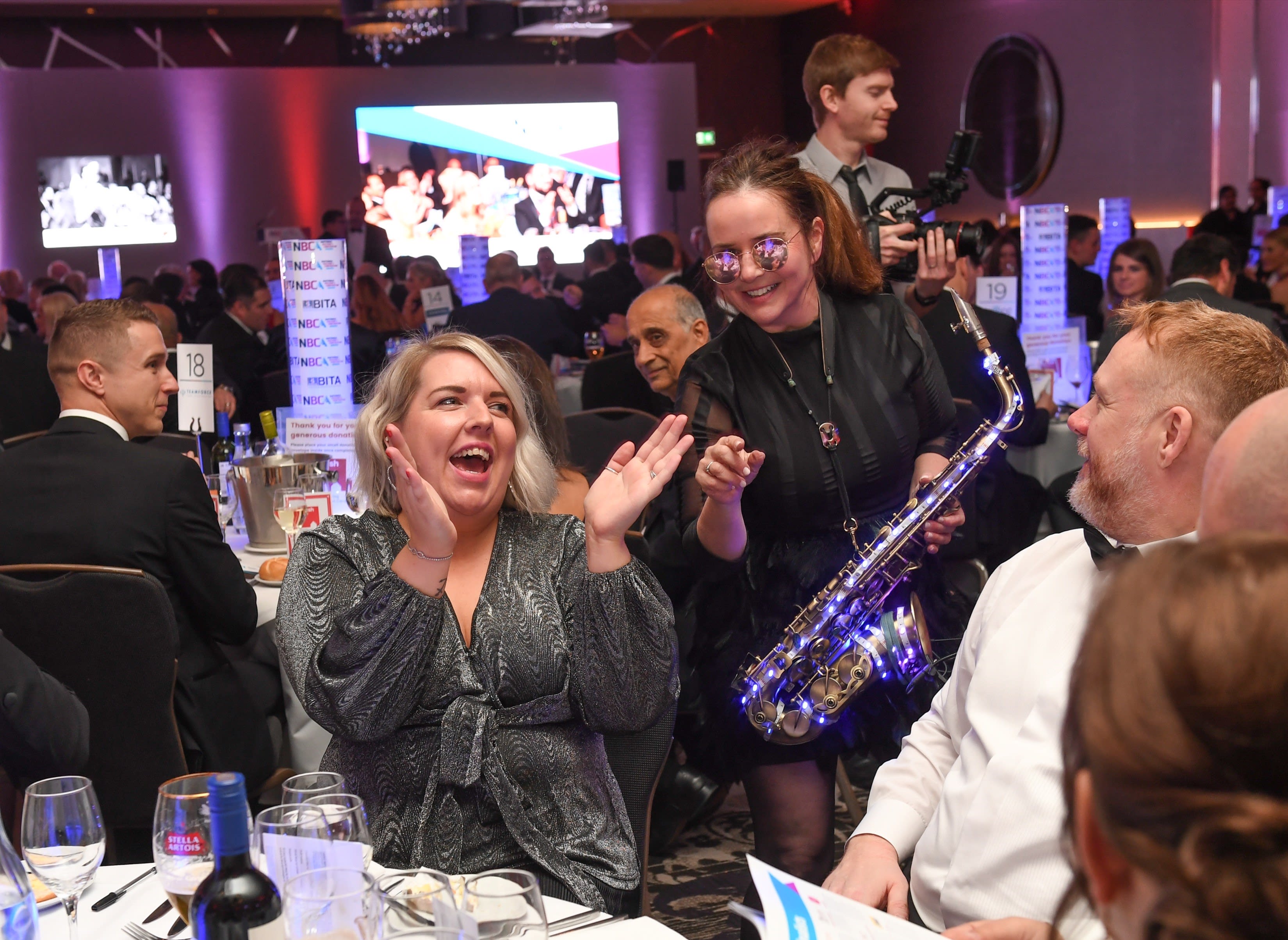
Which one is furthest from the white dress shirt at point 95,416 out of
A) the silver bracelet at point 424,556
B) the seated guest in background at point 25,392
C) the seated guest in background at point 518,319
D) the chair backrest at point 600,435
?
the seated guest in background at point 518,319

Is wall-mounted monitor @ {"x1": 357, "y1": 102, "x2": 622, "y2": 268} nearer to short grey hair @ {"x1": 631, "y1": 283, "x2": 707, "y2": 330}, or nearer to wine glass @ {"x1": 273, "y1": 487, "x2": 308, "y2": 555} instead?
short grey hair @ {"x1": 631, "y1": 283, "x2": 707, "y2": 330}

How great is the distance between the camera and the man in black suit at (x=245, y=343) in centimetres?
717

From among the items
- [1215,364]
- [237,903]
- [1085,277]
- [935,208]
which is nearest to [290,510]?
[935,208]

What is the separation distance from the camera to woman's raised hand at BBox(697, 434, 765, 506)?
6.82 ft

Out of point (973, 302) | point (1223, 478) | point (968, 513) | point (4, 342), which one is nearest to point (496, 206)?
point (4, 342)

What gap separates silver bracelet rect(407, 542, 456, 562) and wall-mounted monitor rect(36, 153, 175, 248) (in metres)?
13.5

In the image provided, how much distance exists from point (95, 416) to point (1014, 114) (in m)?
13.0

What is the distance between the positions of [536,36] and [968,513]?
1339cm

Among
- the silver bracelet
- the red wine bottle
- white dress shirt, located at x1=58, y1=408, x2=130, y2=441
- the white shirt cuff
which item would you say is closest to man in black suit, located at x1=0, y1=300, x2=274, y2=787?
white dress shirt, located at x1=58, y1=408, x2=130, y2=441

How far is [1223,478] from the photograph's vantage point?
1.15 meters

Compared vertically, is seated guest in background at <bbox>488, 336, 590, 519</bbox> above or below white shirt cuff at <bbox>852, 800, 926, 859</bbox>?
above

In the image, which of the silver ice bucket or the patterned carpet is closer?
the patterned carpet

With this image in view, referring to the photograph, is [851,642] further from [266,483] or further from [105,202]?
[105,202]

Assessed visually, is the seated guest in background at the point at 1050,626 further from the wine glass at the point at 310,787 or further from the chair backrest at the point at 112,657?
the chair backrest at the point at 112,657
